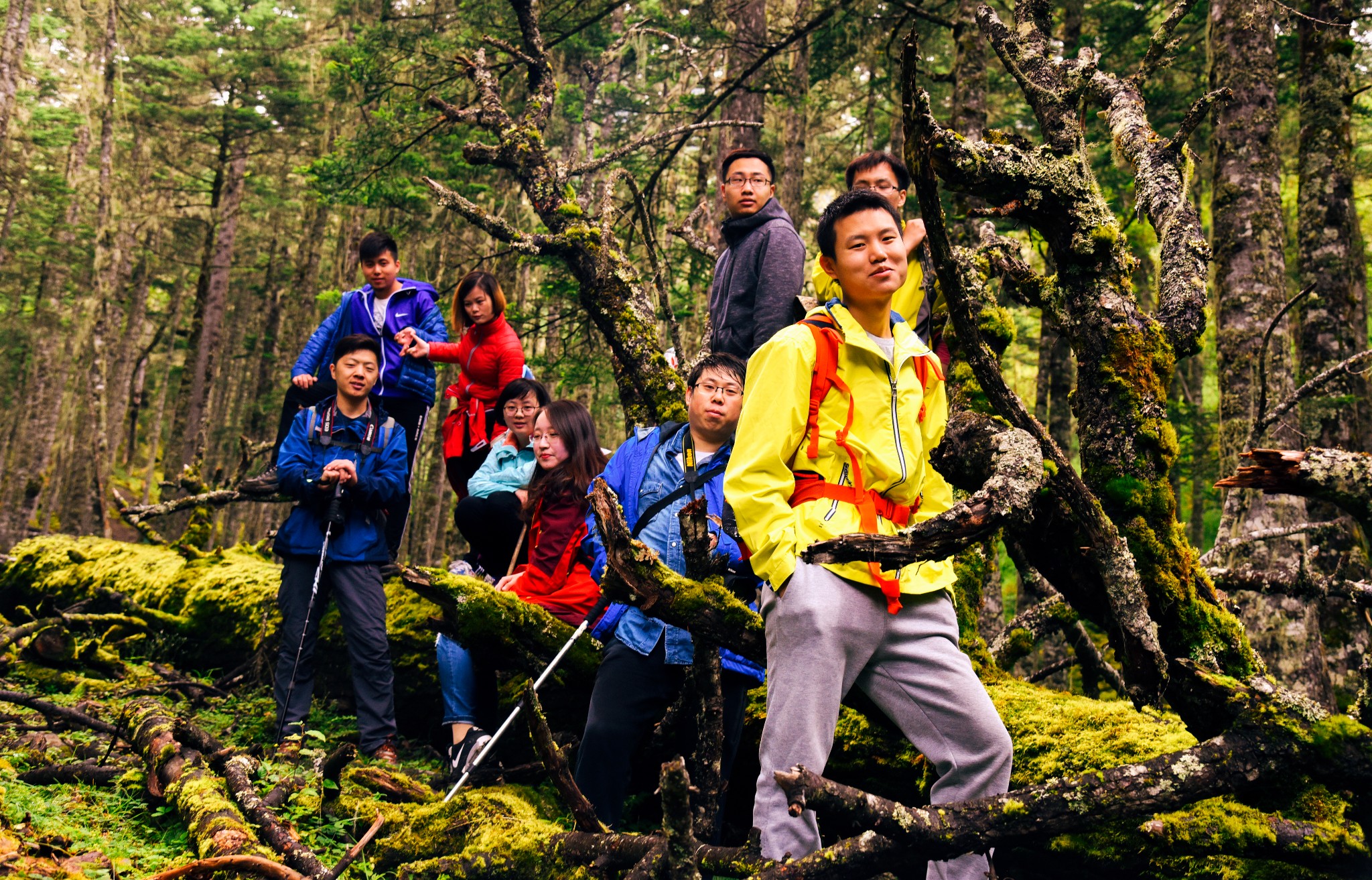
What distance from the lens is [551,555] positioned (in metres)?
5.11

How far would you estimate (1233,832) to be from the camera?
2949mm

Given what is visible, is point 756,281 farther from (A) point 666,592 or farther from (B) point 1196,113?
(A) point 666,592

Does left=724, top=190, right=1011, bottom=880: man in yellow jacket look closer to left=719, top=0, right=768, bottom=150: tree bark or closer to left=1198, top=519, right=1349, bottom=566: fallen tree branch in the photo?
left=1198, top=519, right=1349, bottom=566: fallen tree branch

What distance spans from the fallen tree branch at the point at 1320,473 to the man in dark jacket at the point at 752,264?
2.87 metres

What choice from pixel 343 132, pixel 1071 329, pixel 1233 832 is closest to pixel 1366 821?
pixel 1233 832

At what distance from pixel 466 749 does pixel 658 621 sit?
1.74 m

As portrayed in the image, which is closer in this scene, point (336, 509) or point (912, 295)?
point (912, 295)

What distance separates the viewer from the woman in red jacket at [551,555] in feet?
16.2

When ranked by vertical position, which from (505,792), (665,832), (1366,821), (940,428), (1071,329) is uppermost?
(1071,329)

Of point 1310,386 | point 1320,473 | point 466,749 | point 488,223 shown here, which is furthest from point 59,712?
point 1310,386

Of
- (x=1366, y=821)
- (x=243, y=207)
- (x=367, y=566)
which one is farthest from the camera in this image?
(x=243, y=207)

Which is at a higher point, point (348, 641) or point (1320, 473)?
point (1320, 473)

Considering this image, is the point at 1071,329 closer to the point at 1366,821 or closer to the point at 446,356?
the point at 1366,821

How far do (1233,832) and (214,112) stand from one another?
25.8 metres
